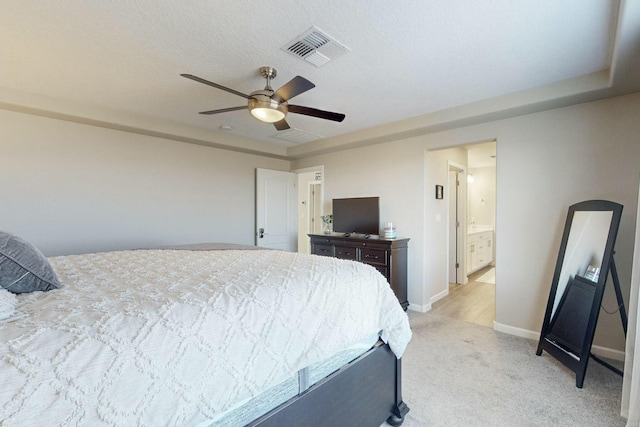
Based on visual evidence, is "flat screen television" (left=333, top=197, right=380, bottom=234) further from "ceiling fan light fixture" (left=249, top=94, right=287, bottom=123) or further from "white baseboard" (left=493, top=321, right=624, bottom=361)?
"ceiling fan light fixture" (left=249, top=94, right=287, bottom=123)

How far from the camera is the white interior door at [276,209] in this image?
487 centimetres

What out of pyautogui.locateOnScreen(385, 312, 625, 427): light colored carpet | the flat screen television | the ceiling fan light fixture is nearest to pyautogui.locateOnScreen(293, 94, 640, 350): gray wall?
the flat screen television

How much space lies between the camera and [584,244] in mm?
2473

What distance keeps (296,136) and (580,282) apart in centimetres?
364

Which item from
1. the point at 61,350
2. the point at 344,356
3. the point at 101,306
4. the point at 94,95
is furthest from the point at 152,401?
the point at 94,95

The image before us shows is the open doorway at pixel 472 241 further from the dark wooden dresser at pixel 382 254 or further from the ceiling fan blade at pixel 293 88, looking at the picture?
the ceiling fan blade at pixel 293 88

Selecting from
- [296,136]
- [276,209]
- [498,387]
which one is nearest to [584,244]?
[498,387]

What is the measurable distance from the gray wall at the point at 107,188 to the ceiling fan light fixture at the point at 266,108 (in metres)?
2.23

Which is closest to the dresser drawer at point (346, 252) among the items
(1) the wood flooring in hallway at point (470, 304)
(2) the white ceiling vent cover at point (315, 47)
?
(1) the wood flooring in hallway at point (470, 304)

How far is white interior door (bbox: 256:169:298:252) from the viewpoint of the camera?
4867mm

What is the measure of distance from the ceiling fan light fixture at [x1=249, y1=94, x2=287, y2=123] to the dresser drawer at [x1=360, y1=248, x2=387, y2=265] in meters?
2.17

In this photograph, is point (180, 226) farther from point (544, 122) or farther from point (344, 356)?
point (544, 122)

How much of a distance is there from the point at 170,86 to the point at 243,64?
886 millimetres

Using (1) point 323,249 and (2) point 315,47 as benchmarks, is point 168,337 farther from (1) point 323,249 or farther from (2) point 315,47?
(1) point 323,249
